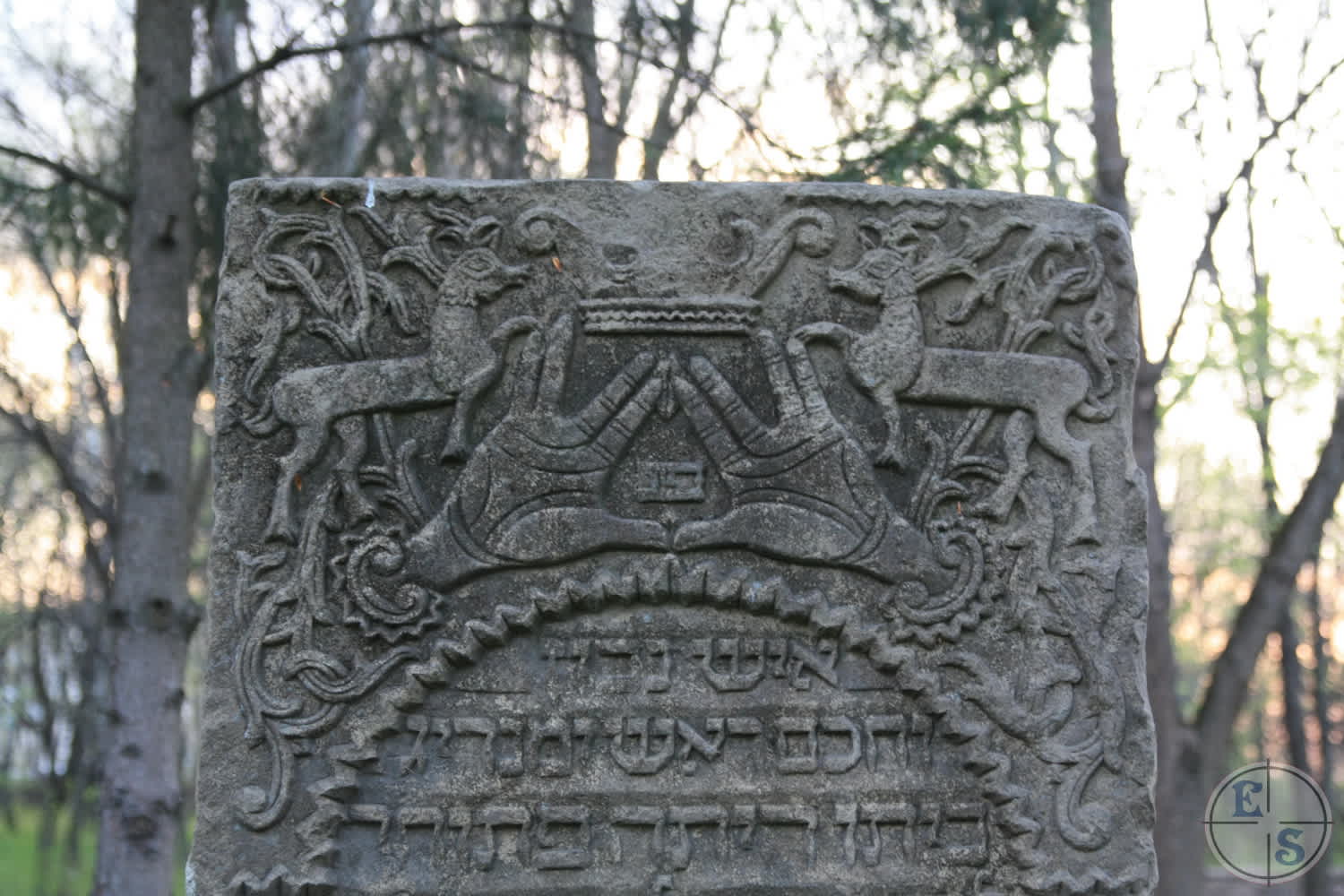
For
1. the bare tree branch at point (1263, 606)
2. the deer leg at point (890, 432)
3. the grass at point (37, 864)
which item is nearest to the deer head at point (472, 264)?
the deer leg at point (890, 432)

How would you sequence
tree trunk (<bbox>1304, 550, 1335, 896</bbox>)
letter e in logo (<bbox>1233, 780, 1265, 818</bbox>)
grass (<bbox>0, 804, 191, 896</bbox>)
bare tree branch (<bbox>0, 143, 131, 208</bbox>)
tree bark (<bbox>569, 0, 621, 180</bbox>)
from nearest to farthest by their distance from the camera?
letter e in logo (<bbox>1233, 780, 1265, 818</bbox>), bare tree branch (<bbox>0, 143, 131, 208</bbox>), tree bark (<bbox>569, 0, 621, 180</bbox>), tree trunk (<bbox>1304, 550, 1335, 896</bbox>), grass (<bbox>0, 804, 191, 896</bbox>)

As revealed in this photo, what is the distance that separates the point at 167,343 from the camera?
4551 millimetres

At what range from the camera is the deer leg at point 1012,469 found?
3.43m

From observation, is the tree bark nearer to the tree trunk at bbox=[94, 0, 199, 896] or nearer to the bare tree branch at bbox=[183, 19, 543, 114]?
the bare tree branch at bbox=[183, 19, 543, 114]

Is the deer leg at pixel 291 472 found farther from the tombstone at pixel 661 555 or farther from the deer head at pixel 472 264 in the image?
the deer head at pixel 472 264

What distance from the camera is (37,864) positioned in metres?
12.8

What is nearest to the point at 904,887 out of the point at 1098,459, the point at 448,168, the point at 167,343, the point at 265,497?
the point at 1098,459

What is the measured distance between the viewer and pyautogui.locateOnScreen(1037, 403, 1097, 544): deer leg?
3447 mm

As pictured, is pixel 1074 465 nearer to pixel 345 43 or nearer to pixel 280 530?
pixel 280 530

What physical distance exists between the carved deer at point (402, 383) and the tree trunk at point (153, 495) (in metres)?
1.35

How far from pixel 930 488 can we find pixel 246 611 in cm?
183

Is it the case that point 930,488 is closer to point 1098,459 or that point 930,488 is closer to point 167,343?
point 1098,459

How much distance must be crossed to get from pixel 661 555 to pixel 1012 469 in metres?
0.98

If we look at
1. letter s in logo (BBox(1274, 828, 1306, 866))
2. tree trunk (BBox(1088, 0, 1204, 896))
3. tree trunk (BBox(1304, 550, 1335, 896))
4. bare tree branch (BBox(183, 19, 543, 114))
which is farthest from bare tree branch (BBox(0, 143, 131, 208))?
tree trunk (BBox(1304, 550, 1335, 896))
